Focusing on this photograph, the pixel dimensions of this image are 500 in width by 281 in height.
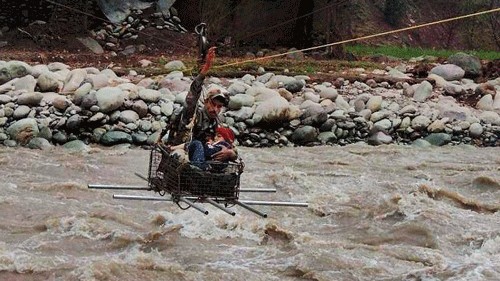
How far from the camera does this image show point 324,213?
27.6ft

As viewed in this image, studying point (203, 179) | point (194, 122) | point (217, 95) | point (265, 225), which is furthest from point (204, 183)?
point (265, 225)

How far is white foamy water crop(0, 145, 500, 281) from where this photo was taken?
6.41 meters

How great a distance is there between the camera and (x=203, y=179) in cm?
579

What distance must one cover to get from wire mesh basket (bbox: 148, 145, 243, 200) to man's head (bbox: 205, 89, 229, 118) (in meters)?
0.54

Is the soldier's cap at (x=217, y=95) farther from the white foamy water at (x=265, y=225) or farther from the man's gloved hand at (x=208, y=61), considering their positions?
the white foamy water at (x=265, y=225)

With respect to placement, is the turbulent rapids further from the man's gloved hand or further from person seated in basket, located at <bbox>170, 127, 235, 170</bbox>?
the man's gloved hand

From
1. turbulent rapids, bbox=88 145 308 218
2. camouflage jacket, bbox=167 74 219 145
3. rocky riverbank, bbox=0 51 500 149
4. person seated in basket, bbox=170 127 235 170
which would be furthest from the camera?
rocky riverbank, bbox=0 51 500 149

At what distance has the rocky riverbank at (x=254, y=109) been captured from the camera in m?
11.6

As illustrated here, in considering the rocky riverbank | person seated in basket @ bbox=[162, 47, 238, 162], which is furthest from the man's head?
the rocky riverbank

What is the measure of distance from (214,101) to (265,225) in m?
1.83

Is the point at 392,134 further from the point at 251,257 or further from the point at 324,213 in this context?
the point at 251,257

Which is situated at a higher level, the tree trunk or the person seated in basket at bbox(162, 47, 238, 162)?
the tree trunk

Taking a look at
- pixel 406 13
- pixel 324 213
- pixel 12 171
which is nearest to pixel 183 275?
pixel 324 213

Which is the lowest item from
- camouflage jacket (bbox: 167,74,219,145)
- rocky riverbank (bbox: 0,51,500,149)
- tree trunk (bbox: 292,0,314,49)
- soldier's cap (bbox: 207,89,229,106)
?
rocky riverbank (bbox: 0,51,500,149)
